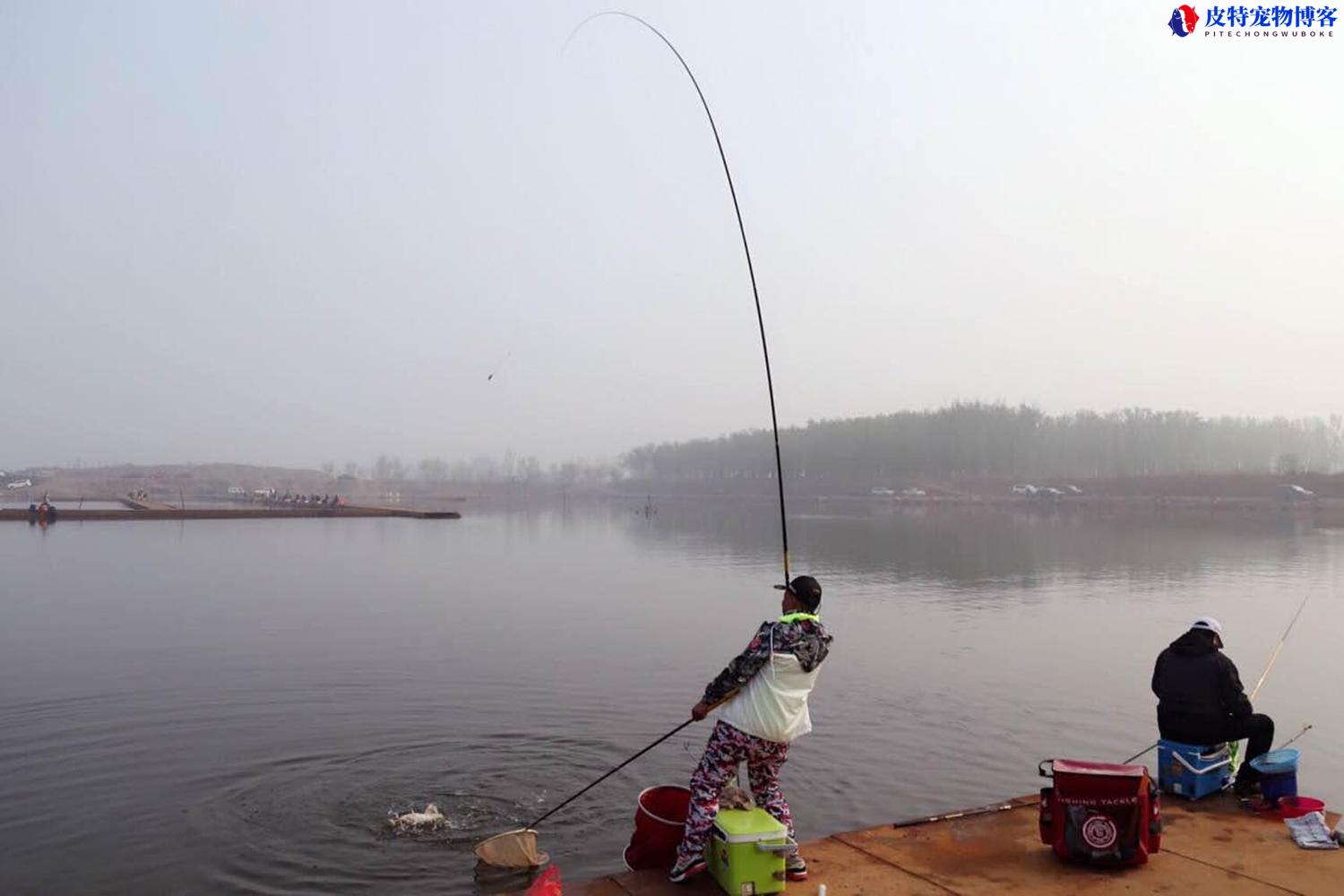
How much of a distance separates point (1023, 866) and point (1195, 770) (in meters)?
2.12

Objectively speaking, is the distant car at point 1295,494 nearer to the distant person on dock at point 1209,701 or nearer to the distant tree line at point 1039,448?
the distant tree line at point 1039,448

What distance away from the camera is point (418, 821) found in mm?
8891

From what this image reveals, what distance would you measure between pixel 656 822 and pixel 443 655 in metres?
11.4

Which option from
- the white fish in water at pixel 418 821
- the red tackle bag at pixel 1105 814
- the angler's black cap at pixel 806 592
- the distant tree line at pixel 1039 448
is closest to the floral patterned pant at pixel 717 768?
the angler's black cap at pixel 806 592

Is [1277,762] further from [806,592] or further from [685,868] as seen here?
[685,868]

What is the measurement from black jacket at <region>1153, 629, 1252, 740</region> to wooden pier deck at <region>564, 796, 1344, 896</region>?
68cm

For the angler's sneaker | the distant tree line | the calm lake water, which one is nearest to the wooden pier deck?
the angler's sneaker

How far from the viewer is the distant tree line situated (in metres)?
150

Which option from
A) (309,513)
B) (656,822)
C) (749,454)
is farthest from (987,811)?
(749,454)

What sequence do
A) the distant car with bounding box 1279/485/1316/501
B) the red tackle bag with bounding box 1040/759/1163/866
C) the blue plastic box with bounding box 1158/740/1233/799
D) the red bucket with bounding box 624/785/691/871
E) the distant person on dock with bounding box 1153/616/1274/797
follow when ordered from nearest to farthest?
1. the red tackle bag with bounding box 1040/759/1163/866
2. the red bucket with bounding box 624/785/691/871
3. the distant person on dock with bounding box 1153/616/1274/797
4. the blue plastic box with bounding box 1158/740/1233/799
5. the distant car with bounding box 1279/485/1316/501

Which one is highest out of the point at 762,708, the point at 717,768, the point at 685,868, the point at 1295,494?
the point at 762,708

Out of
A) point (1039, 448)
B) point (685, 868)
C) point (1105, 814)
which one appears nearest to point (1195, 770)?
point (1105, 814)

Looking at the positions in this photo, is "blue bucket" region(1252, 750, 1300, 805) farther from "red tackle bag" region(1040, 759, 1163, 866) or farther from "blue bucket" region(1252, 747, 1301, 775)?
"red tackle bag" region(1040, 759, 1163, 866)

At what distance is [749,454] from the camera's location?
18750cm
